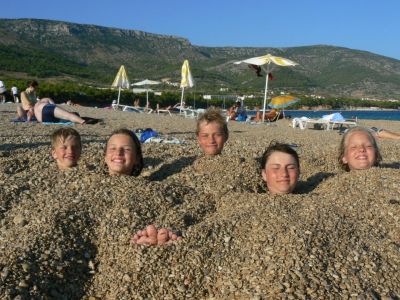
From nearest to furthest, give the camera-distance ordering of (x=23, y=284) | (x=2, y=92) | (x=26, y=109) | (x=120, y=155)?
(x=23, y=284) < (x=120, y=155) < (x=26, y=109) < (x=2, y=92)

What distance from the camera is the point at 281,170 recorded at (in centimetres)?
481

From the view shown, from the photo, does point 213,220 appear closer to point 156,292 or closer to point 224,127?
point 156,292

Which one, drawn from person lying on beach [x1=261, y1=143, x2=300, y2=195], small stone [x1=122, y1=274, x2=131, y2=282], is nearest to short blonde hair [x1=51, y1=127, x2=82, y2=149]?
person lying on beach [x1=261, y1=143, x2=300, y2=195]

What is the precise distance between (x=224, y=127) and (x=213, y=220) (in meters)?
2.38

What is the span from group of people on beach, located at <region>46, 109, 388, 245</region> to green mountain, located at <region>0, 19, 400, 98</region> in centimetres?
10010

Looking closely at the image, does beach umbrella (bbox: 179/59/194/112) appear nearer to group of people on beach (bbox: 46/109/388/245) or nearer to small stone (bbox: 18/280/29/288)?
group of people on beach (bbox: 46/109/388/245)

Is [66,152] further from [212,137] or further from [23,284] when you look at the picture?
[23,284]

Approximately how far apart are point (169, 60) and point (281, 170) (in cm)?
15171

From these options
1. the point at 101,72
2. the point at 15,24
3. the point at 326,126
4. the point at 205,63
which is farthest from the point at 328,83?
the point at 326,126

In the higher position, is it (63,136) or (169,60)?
(169,60)

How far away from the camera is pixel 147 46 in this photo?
6624 inches

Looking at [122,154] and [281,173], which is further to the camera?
[122,154]

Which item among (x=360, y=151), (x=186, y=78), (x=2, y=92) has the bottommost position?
(x=360, y=151)

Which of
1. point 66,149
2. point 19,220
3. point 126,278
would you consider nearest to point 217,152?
point 66,149
